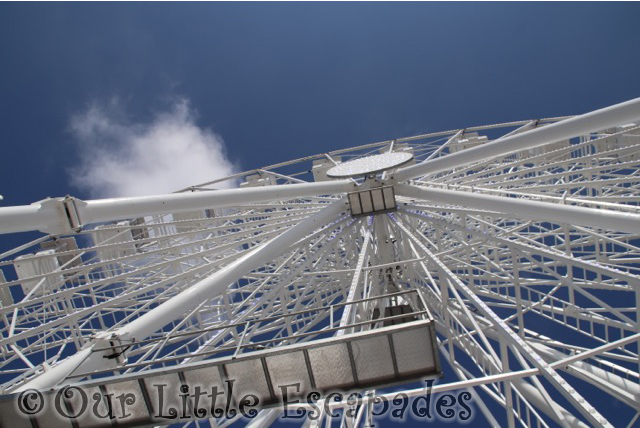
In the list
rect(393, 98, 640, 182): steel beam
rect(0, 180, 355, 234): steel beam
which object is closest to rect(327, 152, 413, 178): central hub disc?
rect(393, 98, 640, 182): steel beam

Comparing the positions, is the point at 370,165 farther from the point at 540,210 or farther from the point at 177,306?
the point at 177,306

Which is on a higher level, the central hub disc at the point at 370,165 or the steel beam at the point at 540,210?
the central hub disc at the point at 370,165

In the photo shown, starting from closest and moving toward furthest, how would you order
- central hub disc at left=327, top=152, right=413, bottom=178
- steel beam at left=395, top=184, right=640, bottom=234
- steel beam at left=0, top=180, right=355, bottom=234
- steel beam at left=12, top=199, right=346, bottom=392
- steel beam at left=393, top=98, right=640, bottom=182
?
steel beam at left=0, top=180, right=355, bottom=234
steel beam at left=12, top=199, right=346, bottom=392
steel beam at left=395, top=184, right=640, bottom=234
steel beam at left=393, top=98, right=640, bottom=182
central hub disc at left=327, top=152, right=413, bottom=178

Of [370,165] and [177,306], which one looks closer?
[177,306]

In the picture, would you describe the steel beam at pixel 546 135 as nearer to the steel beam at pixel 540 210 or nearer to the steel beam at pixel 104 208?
the steel beam at pixel 540 210

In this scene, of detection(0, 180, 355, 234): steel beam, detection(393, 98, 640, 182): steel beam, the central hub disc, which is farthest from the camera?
the central hub disc

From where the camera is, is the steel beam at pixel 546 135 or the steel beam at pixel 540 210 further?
the steel beam at pixel 546 135

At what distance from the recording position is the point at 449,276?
12438 mm

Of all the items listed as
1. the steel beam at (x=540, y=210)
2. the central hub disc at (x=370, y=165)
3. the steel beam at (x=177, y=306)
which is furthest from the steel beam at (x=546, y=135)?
the steel beam at (x=177, y=306)

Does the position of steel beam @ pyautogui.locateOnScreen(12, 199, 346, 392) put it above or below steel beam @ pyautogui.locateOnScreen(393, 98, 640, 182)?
below

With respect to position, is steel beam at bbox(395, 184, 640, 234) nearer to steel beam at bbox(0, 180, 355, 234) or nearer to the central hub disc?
the central hub disc

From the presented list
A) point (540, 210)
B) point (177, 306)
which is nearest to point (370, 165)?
point (540, 210)

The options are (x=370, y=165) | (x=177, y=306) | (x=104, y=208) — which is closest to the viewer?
(x=104, y=208)

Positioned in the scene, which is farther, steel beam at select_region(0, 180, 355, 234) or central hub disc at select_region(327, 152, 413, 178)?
central hub disc at select_region(327, 152, 413, 178)
